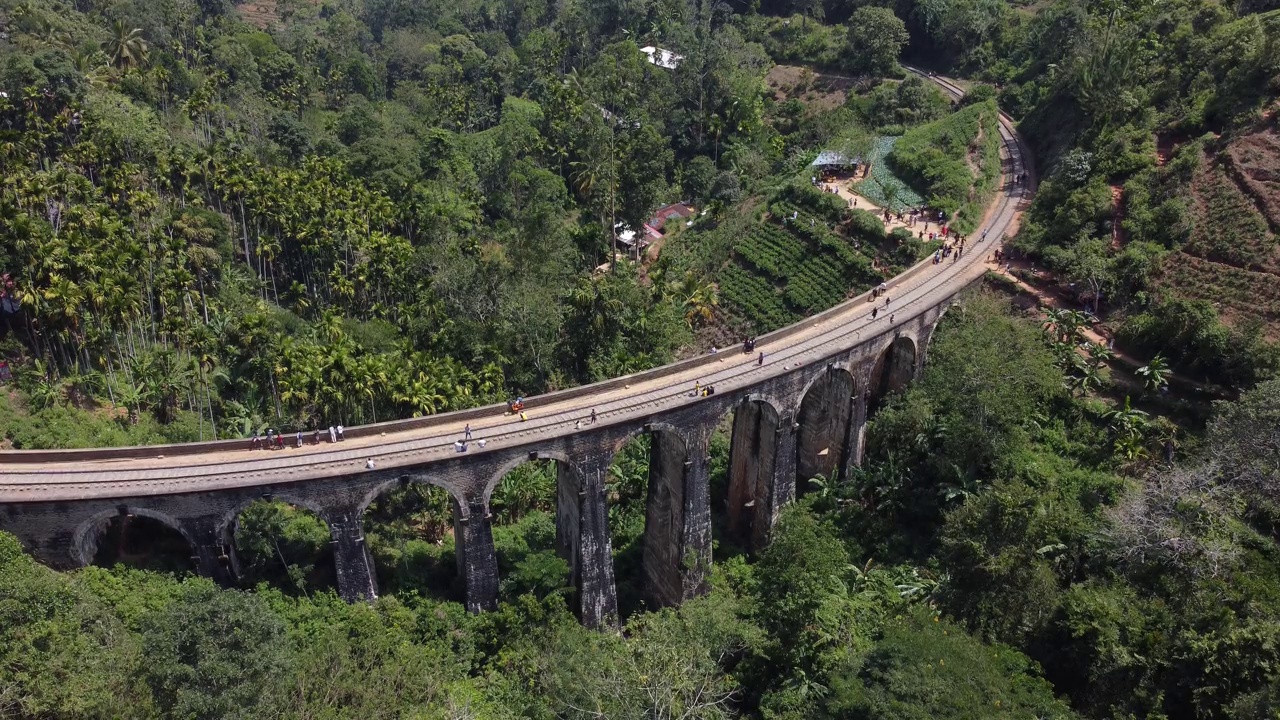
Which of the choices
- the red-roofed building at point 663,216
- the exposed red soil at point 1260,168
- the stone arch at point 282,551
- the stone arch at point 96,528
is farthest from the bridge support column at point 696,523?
the red-roofed building at point 663,216

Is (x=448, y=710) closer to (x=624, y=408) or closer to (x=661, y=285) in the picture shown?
(x=624, y=408)

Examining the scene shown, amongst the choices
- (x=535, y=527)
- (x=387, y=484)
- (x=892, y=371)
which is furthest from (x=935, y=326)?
(x=387, y=484)

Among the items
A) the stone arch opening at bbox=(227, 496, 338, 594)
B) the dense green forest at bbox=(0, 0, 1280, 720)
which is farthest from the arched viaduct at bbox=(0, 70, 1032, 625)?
the dense green forest at bbox=(0, 0, 1280, 720)

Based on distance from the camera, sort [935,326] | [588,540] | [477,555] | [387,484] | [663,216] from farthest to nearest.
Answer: [663,216], [935,326], [588,540], [477,555], [387,484]

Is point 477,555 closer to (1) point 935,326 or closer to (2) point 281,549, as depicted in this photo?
(2) point 281,549

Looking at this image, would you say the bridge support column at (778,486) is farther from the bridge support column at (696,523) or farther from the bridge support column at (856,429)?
the bridge support column at (856,429)

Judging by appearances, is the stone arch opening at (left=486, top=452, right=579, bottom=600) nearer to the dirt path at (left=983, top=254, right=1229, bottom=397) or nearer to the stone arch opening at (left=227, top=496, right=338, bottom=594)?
the stone arch opening at (left=227, top=496, right=338, bottom=594)
